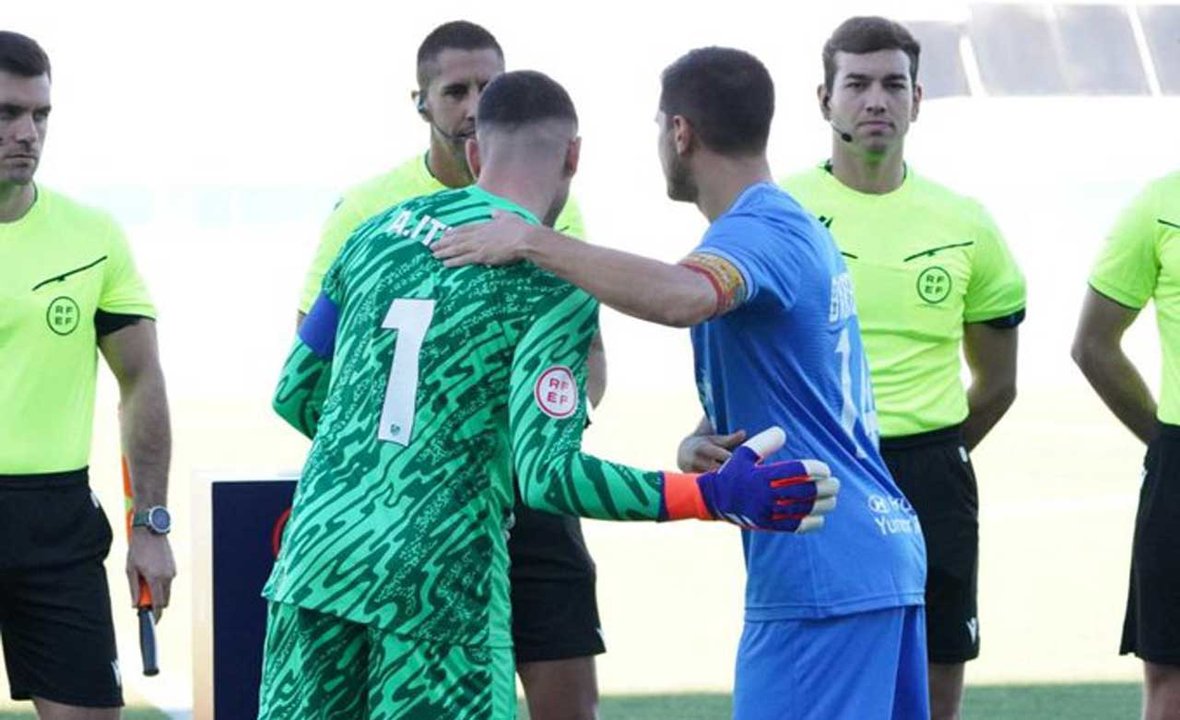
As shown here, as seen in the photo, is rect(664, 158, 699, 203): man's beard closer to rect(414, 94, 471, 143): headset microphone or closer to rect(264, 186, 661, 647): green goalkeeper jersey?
rect(264, 186, 661, 647): green goalkeeper jersey

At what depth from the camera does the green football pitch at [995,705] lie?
9.06 meters

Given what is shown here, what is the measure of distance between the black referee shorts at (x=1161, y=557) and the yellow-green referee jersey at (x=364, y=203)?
1744mm

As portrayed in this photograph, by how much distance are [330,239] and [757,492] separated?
2550mm

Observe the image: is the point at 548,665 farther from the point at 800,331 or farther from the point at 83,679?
the point at 800,331

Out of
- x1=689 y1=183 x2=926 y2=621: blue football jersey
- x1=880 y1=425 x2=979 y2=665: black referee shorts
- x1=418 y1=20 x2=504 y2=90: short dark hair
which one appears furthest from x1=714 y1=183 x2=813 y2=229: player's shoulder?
x1=880 y1=425 x2=979 y2=665: black referee shorts

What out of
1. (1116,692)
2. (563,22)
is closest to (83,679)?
(1116,692)

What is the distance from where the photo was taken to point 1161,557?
6.71 m

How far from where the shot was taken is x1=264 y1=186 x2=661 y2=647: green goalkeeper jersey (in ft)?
15.2

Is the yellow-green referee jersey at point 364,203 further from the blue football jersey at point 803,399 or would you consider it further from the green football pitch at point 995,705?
the green football pitch at point 995,705

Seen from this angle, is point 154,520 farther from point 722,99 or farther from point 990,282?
point 990,282

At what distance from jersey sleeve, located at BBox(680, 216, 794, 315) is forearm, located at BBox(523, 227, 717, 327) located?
0.13ft

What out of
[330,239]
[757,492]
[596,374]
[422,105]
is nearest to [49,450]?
[330,239]

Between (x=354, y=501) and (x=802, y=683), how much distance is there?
986mm

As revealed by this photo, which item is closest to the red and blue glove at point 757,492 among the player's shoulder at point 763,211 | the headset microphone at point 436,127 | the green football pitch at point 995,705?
the player's shoulder at point 763,211
